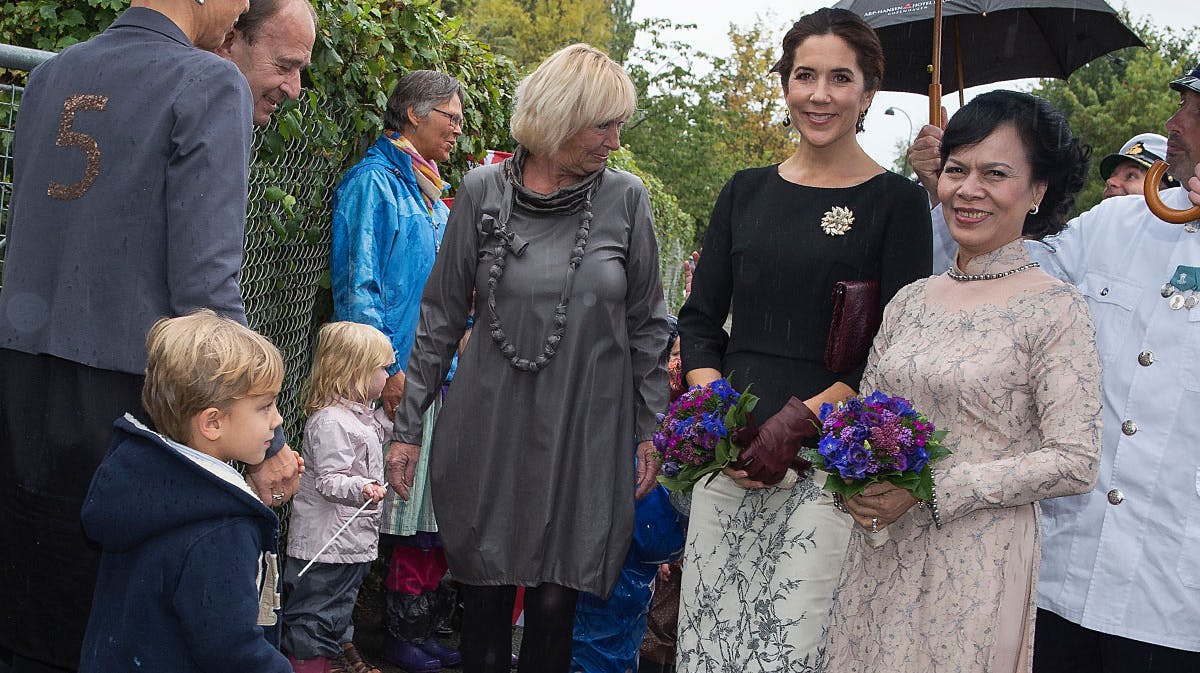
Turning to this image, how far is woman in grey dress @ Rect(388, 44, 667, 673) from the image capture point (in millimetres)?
3730

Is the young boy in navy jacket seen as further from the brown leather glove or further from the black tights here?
the brown leather glove

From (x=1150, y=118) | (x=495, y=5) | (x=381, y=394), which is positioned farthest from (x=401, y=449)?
(x=1150, y=118)

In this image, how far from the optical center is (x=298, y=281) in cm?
512

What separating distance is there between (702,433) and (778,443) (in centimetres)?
21

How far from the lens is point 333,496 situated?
14.9 feet

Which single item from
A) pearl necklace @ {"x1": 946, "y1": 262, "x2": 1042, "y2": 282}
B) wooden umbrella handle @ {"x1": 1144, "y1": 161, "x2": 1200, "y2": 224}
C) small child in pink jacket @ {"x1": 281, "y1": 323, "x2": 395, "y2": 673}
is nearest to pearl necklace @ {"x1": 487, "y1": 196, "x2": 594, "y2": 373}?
small child in pink jacket @ {"x1": 281, "y1": 323, "x2": 395, "y2": 673}

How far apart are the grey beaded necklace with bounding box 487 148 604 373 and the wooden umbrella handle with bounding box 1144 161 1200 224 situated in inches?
65.1

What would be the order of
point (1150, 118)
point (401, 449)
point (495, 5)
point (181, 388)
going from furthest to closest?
1. point (1150, 118)
2. point (495, 5)
3. point (401, 449)
4. point (181, 388)

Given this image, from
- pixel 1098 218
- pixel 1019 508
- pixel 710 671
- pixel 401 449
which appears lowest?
pixel 710 671

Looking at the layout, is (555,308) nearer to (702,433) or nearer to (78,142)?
(702,433)

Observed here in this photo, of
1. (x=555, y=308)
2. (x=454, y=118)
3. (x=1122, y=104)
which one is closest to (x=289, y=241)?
(x=454, y=118)

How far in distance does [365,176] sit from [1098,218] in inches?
116

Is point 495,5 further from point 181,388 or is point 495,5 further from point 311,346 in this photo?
point 181,388

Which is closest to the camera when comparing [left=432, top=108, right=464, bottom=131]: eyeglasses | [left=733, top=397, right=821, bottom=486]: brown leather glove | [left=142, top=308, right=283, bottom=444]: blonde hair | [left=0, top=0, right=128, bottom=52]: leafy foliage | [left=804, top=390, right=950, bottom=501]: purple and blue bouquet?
[left=142, top=308, right=283, bottom=444]: blonde hair
